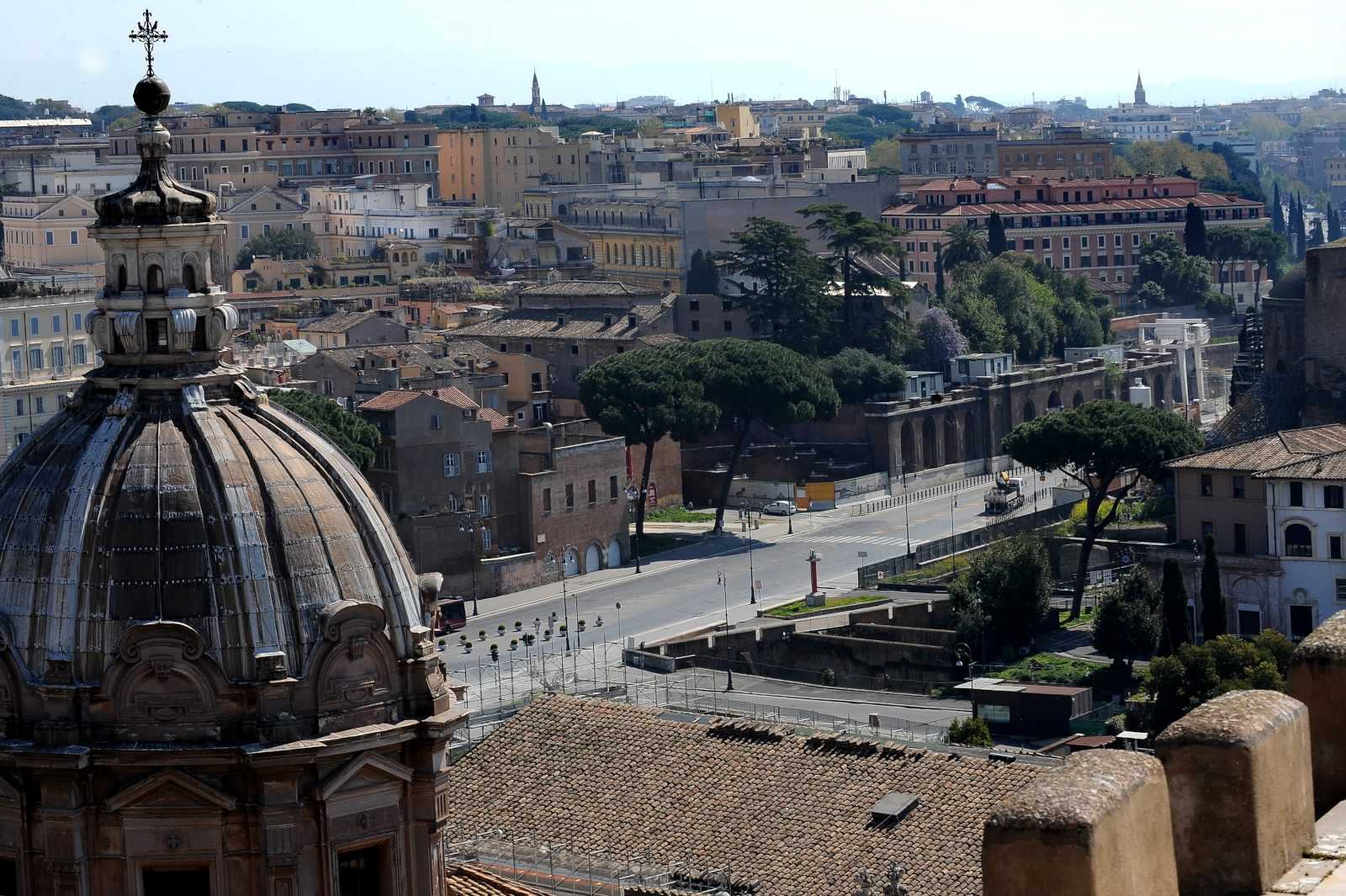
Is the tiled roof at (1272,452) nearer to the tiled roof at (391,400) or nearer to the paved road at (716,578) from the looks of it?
the paved road at (716,578)

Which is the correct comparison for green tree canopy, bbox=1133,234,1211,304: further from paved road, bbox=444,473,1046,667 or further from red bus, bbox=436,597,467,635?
red bus, bbox=436,597,467,635

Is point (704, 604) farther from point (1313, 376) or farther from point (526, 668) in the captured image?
point (1313, 376)

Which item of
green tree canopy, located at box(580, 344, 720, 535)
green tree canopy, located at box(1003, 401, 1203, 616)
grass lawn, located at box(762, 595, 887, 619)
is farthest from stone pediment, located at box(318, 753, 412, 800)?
green tree canopy, located at box(580, 344, 720, 535)

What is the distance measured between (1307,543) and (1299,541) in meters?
0.18

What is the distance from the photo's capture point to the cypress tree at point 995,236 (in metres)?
111

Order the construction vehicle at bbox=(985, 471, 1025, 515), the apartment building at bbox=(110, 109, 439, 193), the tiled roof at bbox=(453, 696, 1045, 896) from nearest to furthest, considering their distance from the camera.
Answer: the tiled roof at bbox=(453, 696, 1045, 896) < the construction vehicle at bbox=(985, 471, 1025, 515) < the apartment building at bbox=(110, 109, 439, 193)

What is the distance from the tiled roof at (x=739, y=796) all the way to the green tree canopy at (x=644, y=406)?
31577 mm

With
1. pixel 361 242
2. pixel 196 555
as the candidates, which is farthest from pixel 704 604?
pixel 361 242

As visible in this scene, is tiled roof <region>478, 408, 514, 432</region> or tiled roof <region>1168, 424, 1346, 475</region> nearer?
tiled roof <region>1168, 424, 1346, 475</region>

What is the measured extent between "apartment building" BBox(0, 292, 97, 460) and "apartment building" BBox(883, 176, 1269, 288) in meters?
45.9

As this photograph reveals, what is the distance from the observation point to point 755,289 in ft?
295

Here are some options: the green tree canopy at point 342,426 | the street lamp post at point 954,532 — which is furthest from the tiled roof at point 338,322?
the green tree canopy at point 342,426

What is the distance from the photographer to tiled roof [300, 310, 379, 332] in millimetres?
84438

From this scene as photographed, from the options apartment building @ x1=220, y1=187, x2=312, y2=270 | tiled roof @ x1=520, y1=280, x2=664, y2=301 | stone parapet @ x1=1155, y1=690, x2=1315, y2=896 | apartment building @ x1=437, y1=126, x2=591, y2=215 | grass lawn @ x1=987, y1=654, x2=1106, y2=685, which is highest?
apartment building @ x1=437, y1=126, x2=591, y2=215
